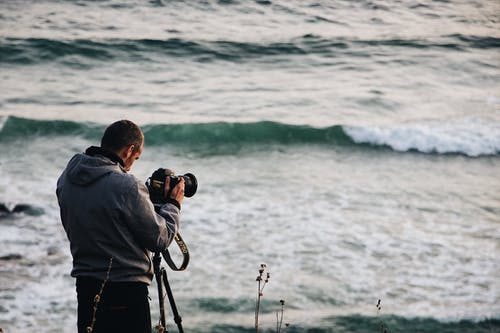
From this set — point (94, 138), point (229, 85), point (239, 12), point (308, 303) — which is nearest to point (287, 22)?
point (239, 12)

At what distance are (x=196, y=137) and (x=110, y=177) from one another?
7.93 metres

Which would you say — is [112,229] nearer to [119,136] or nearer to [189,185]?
[119,136]

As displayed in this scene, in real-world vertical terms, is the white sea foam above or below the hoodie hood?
below

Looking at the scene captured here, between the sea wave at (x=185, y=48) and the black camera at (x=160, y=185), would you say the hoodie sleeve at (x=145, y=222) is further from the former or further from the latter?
the sea wave at (x=185, y=48)

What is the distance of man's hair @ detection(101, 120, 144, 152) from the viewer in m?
3.01

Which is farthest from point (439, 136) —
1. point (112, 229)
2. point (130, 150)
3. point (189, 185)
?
point (112, 229)

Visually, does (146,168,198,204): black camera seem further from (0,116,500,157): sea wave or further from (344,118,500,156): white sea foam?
(344,118,500,156): white sea foam

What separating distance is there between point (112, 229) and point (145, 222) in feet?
0.52

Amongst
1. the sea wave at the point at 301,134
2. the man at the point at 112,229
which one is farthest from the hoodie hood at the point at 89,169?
the sea wave at the point at 301,134

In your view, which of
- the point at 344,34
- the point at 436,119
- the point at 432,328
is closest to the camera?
the point at 432,328

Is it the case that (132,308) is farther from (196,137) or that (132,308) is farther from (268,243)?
(196,137)

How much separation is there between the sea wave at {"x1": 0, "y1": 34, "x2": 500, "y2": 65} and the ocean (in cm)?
6

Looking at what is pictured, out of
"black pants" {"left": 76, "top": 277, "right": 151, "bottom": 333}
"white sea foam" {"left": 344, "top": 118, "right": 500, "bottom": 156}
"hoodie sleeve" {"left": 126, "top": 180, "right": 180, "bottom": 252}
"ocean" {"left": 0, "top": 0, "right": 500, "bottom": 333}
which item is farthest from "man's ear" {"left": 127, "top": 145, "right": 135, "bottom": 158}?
"white sea foam" {"left": 344, "top": 118, "right": 500, "bottom": 156}

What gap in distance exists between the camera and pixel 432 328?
550cm
